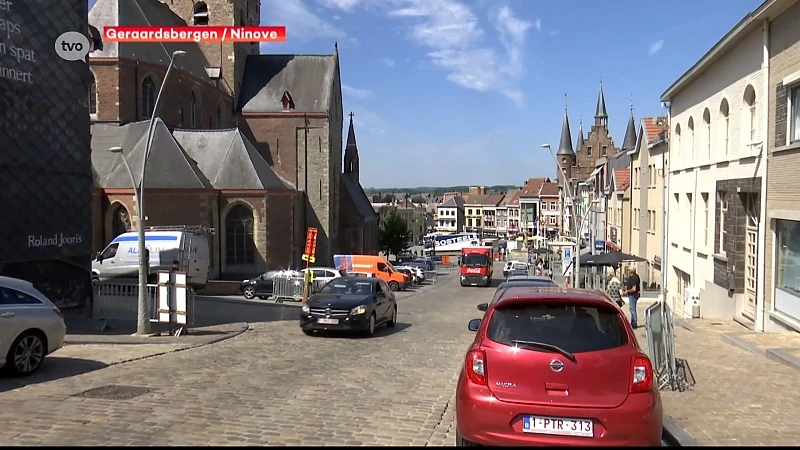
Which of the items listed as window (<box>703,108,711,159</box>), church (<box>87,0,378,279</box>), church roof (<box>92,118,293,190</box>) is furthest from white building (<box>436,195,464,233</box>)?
window (<box>703,108,711,159</box>)

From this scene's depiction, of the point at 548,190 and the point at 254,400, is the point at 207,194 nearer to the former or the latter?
the point at 254,400

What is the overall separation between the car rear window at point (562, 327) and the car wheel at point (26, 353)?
7.03 metres

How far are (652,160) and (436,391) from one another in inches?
1113

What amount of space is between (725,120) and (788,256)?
6.33 metres

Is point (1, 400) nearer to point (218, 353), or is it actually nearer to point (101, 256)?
point (218, 353)

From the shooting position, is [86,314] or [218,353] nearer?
[218,353]

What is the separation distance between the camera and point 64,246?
17.0 m

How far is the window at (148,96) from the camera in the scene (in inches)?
1559

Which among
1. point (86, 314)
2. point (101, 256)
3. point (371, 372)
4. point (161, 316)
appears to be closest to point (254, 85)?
point (101, 256)

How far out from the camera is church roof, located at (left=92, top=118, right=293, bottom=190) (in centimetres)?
3525

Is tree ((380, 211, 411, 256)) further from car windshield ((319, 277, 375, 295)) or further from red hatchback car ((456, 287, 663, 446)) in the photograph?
red hatchback car ((456, 287, 663, 446))

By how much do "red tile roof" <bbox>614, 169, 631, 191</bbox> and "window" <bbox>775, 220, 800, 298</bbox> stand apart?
3175 cm

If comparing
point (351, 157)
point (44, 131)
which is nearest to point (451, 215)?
point (351, 157)

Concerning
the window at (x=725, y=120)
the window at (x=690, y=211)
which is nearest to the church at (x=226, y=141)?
the window at (x=690, y=211)
